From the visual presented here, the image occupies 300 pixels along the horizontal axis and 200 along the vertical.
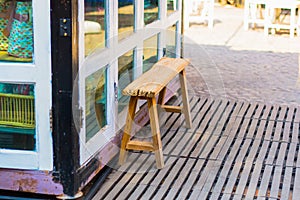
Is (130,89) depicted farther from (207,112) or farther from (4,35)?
(207,112)

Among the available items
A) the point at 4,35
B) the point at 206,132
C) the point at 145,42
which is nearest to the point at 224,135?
the point at 206,132

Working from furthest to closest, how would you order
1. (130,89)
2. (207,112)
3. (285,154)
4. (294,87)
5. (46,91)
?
(294,87)
(207,112)
(285,154)
(130,89)
(46,91)

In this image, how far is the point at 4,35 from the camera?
149 inches

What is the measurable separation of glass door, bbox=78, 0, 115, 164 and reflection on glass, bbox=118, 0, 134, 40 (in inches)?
12.0

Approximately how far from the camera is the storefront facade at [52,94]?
140 inches

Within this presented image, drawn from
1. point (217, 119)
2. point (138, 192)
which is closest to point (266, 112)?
point (217, 119)

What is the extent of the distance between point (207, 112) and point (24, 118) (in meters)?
2.33

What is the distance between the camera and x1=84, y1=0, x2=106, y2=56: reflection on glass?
3801 millimetres

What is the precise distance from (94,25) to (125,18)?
0.66 meters

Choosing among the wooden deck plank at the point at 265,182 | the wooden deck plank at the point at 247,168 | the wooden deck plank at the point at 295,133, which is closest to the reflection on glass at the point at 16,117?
the wooden deck plank at the point at 247,168

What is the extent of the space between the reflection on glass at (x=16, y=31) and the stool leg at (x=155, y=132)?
3.04 feet

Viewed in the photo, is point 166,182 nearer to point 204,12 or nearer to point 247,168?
point 247,168

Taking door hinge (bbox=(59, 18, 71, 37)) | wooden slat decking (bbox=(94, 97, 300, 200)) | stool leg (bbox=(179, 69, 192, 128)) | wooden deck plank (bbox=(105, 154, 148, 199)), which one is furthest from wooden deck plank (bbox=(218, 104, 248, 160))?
door hinge (bbox=(59, 18, 71, 37))

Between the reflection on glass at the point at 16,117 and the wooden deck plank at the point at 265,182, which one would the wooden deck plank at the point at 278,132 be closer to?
the wooden deck plank at the point at 265,182
